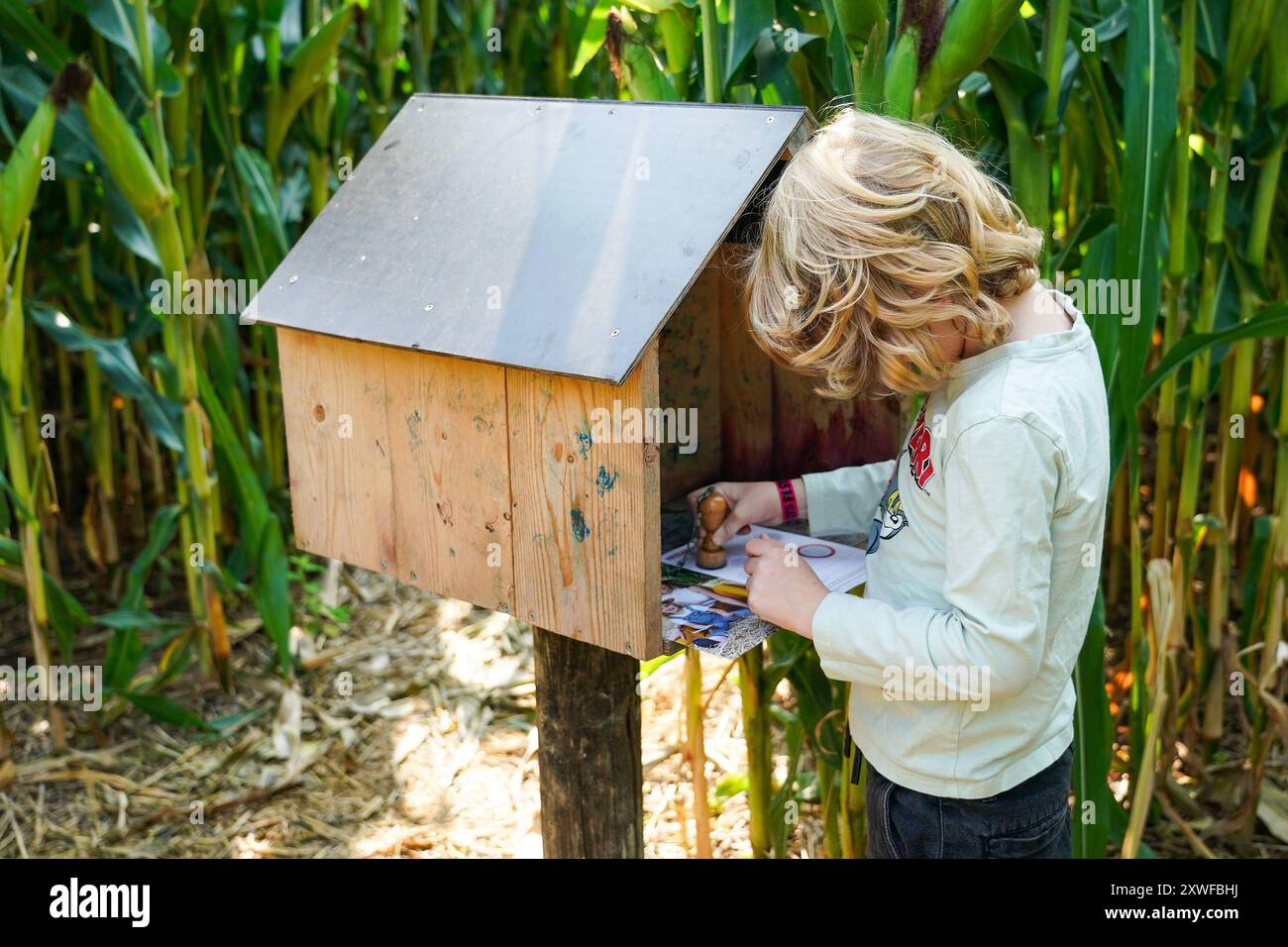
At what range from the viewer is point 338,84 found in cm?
359

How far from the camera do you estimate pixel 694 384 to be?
76.1 inches

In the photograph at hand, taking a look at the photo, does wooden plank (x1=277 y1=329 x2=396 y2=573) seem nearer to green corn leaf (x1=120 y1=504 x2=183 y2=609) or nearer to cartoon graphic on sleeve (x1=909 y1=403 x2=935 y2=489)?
cartoon graphic on sleeve (x1=909 y1=403 x2=935 y2=489)

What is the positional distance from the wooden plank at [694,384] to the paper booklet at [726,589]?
0.60ft

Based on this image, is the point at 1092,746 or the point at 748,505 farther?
the point at 1092,746

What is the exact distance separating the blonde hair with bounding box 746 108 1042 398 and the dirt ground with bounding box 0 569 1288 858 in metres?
1.34

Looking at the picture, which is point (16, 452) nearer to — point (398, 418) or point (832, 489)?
point (398, 418)

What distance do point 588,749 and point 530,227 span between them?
744 mm

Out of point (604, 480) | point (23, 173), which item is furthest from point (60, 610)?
point (604, 480)

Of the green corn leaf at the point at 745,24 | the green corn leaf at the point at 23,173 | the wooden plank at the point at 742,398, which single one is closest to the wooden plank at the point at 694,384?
the wooden plank at the point at 742,398

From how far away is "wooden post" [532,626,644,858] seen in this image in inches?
67.4

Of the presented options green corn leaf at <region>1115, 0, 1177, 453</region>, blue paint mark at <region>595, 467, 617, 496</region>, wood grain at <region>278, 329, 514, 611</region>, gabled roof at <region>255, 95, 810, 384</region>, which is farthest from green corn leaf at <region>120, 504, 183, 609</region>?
green corn leaf at <region>1115, 0, 1177, 453</region>
